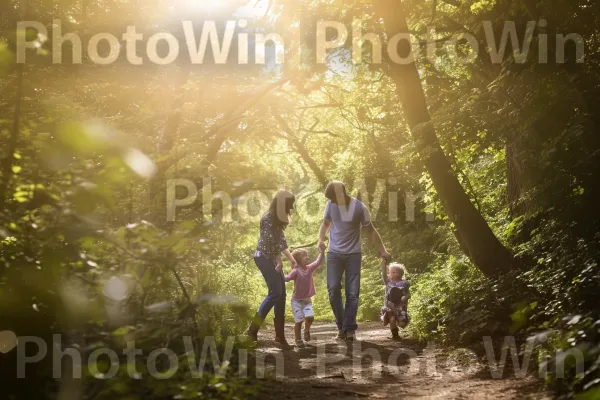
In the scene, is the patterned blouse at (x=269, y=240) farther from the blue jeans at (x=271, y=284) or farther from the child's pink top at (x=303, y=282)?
the child's pink top at (x=303, y=282)

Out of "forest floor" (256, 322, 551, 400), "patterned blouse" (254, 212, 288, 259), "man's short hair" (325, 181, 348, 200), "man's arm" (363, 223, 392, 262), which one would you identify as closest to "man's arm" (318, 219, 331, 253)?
"man's short hair" (325, 181, 348, 200)

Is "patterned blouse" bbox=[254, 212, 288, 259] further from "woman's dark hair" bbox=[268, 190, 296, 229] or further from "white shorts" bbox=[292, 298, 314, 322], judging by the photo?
"white shorts" bbox=[292, 298, 314, 322]

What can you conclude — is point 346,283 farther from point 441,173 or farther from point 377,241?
point 441,173

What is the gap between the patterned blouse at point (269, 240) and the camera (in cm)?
802

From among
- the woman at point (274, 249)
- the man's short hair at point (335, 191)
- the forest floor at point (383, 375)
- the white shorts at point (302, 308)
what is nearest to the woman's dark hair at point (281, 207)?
the woman at point (274, 249)

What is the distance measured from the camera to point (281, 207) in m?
8.09

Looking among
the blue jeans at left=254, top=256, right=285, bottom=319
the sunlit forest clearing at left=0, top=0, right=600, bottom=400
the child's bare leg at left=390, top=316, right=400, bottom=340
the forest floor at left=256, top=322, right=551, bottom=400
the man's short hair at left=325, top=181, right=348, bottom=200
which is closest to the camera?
the sunlit forest clearing at left=0, top=0, right=600, bottom=400

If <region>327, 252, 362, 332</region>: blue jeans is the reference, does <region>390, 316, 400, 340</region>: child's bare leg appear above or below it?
below

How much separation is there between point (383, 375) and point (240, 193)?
285 cm

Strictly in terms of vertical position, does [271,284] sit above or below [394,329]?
above

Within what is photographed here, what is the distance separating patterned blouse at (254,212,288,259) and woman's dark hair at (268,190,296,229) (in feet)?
0.22

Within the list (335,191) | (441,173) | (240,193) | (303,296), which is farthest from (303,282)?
(240,193)

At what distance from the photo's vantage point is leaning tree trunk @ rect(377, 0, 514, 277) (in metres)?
8.53

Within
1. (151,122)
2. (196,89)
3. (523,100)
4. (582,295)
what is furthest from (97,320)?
(196,89)
